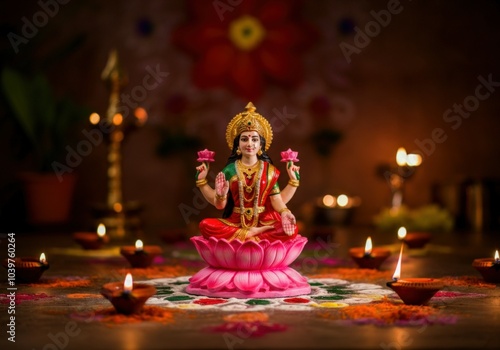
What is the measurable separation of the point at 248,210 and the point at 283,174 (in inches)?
173

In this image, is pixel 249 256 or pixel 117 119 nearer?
pixel 249 256

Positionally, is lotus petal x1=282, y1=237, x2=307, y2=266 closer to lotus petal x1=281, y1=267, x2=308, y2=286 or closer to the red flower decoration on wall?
lotus petal x1=281, y1=267, x2=308, y2=286

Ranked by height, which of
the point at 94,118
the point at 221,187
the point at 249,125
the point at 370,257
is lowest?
the point at 370,257

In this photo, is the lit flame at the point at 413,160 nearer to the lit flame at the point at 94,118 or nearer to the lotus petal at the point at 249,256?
the lit flame at the point at 94,118

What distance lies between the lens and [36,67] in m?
8.67

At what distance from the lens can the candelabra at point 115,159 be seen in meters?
7.69

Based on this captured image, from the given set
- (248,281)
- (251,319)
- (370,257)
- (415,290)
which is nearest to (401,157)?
(370,257)

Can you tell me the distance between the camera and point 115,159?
25.7 ft

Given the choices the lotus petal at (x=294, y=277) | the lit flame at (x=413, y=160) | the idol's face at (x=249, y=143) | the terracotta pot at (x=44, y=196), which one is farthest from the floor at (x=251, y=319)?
the lit flame at (x=413, y=160)

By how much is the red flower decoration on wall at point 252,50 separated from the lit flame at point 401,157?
56.9 inches

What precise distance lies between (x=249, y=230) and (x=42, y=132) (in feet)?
15.3

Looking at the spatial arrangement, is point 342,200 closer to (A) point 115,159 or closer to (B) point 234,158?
(A) point 115,159

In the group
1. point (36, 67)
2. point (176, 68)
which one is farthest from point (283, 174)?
point (36, 67)

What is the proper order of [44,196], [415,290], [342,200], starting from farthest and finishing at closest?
[342,200]
[44,196]
[415,290]
